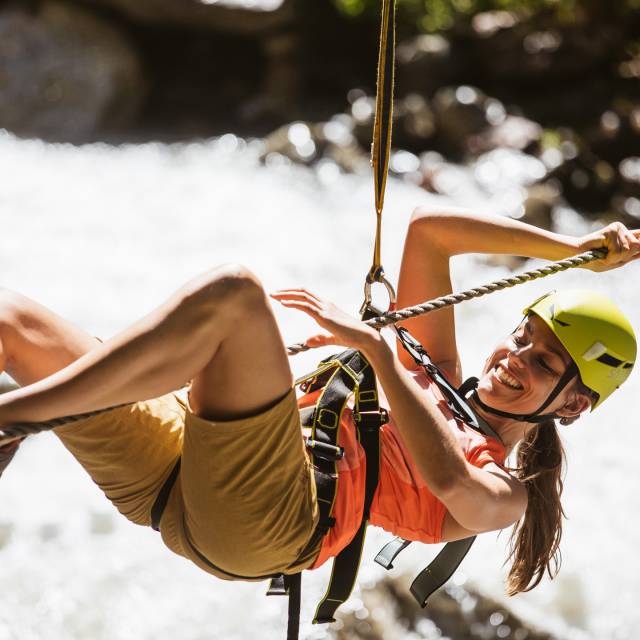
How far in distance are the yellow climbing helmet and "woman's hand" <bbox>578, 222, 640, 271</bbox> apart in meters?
0.14

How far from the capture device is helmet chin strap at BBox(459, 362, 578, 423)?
7.39ft

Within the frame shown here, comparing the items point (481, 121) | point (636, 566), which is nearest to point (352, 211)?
point (481, 121)

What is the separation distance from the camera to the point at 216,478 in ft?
6.53

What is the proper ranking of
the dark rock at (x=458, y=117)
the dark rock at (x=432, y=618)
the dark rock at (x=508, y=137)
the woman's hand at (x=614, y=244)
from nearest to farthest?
the woman's hand at (x=614, y=244) → the dark rock at (x=432, y=618) → the dark rock at (x=508, y=137) → the dark rock at (x=458, y=117)

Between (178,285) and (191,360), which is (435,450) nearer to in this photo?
(191,360)

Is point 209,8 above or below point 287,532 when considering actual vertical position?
below

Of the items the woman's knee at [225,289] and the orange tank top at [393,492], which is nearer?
the woman's knee at [225,289]

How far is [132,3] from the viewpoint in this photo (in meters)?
9.01

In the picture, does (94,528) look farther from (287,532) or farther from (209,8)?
(209,8)

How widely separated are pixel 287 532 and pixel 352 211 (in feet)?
19.6

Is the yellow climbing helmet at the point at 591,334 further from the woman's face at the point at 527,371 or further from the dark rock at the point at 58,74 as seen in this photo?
the dark rock at the point at 58,74

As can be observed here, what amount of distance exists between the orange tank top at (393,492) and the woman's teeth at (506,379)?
151 millimetres

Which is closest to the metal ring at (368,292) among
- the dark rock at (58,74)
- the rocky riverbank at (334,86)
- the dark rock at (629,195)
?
the rocky riverbank at (334,86)

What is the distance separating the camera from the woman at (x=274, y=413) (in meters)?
1.79
